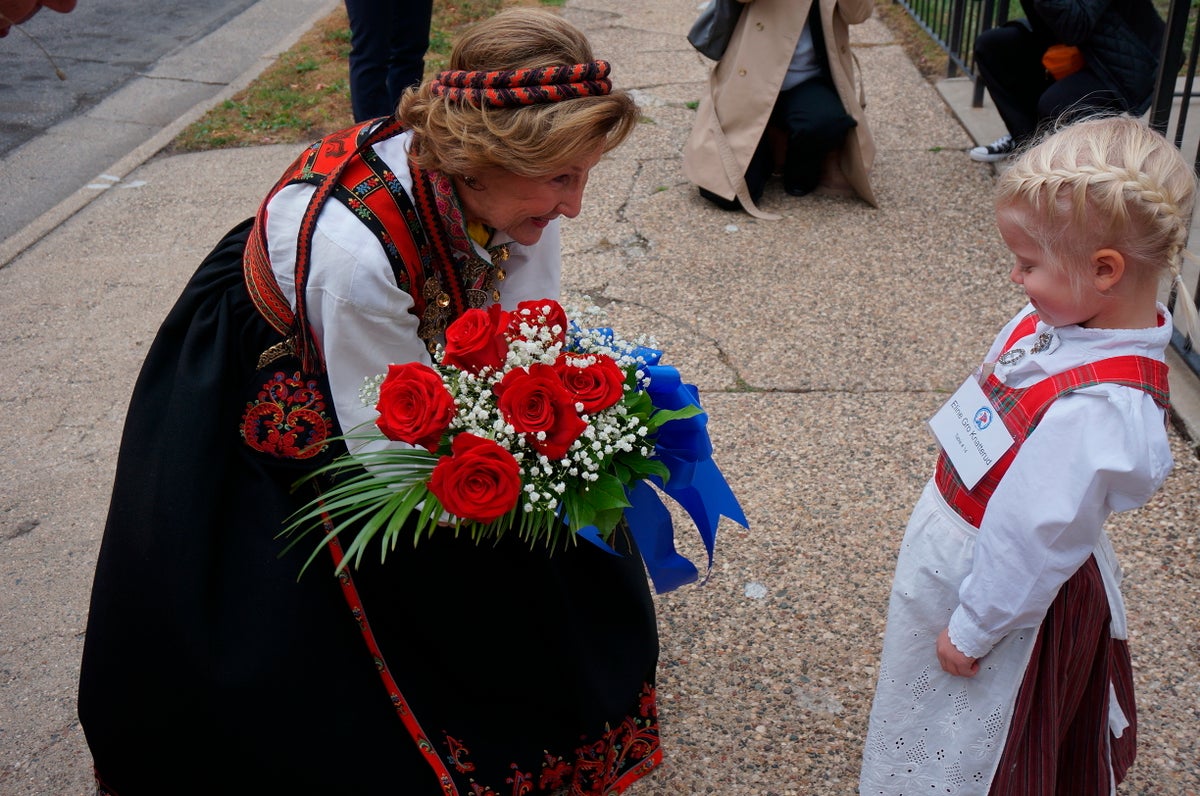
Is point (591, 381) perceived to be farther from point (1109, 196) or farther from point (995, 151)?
point (995, 151)

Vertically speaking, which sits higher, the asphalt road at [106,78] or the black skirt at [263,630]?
the black skirt at [263,630]

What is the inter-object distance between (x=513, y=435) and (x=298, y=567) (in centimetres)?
55

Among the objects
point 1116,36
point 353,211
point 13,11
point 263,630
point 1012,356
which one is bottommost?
point 1116,36

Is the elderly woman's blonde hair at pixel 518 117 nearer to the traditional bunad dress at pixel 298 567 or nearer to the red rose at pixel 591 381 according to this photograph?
the traditional bunad dress at pixel 298 567

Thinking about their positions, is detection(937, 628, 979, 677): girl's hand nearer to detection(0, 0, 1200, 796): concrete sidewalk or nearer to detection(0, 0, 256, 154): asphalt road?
detection(0, 0, 1200, 796): concrete sidewalk

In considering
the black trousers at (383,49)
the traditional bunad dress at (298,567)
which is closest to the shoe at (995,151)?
the black trousers at (383,49)

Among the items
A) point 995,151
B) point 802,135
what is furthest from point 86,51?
point 995,151

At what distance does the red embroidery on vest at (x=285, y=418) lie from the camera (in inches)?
76.0

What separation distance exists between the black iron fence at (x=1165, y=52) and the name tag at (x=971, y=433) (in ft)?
1.61

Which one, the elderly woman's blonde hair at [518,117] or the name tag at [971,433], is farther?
the elderly woman's blonde hair at [518,117]

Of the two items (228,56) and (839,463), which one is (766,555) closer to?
(839,463)

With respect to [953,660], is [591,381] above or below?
above

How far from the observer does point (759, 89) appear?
4867 millimetres

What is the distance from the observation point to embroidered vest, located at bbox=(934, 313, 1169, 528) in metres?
1.56
